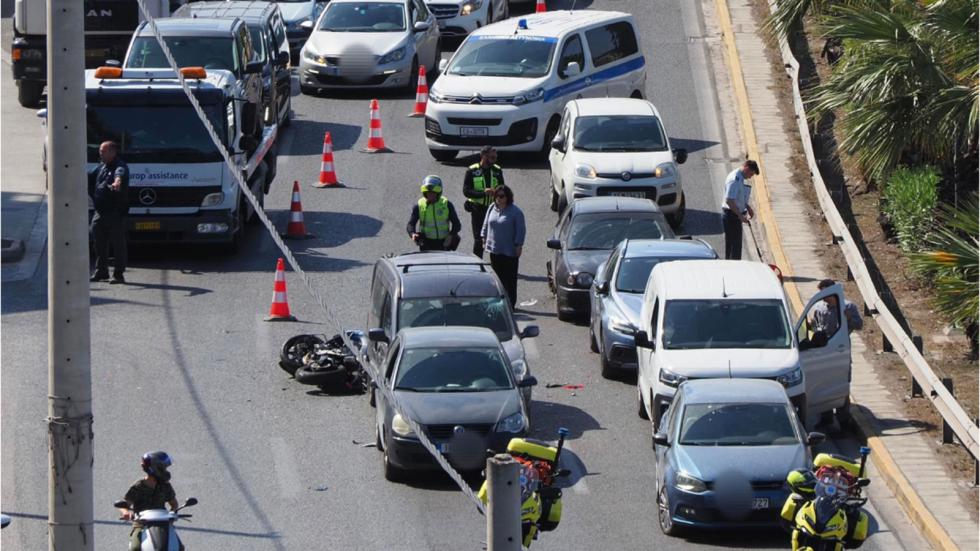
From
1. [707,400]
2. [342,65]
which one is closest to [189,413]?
[707,400]

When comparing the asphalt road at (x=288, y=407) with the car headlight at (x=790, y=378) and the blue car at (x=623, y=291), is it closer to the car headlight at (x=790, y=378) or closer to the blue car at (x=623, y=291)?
the blue car at (x=623, y=291)

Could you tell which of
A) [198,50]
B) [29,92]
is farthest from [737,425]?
[29,92]

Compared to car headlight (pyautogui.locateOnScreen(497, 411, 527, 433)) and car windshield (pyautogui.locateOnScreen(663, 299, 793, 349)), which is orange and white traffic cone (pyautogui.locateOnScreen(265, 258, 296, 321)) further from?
car headlight (pyautogui.locateOnScreen(497, 411, 527, 433))

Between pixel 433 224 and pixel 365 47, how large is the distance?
36.4 ft

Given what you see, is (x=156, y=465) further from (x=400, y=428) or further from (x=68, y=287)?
(x=68, y=287)

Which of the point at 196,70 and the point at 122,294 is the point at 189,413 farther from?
the point at 196,70

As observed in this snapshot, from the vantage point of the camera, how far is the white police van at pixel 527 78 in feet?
91.8

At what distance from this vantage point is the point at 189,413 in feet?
59.9

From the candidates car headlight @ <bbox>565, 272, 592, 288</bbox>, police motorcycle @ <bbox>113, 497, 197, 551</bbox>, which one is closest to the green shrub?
car headlight @ <bbox>565, 272, 592, 288</bbox>

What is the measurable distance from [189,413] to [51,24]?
33.5 feet

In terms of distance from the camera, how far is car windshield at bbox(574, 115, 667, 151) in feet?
84.5

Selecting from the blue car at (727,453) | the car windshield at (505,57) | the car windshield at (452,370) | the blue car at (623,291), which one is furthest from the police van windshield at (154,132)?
the blue car at (727,453)

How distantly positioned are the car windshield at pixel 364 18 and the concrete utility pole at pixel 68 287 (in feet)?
79.9

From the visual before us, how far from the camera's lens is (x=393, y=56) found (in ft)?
106
